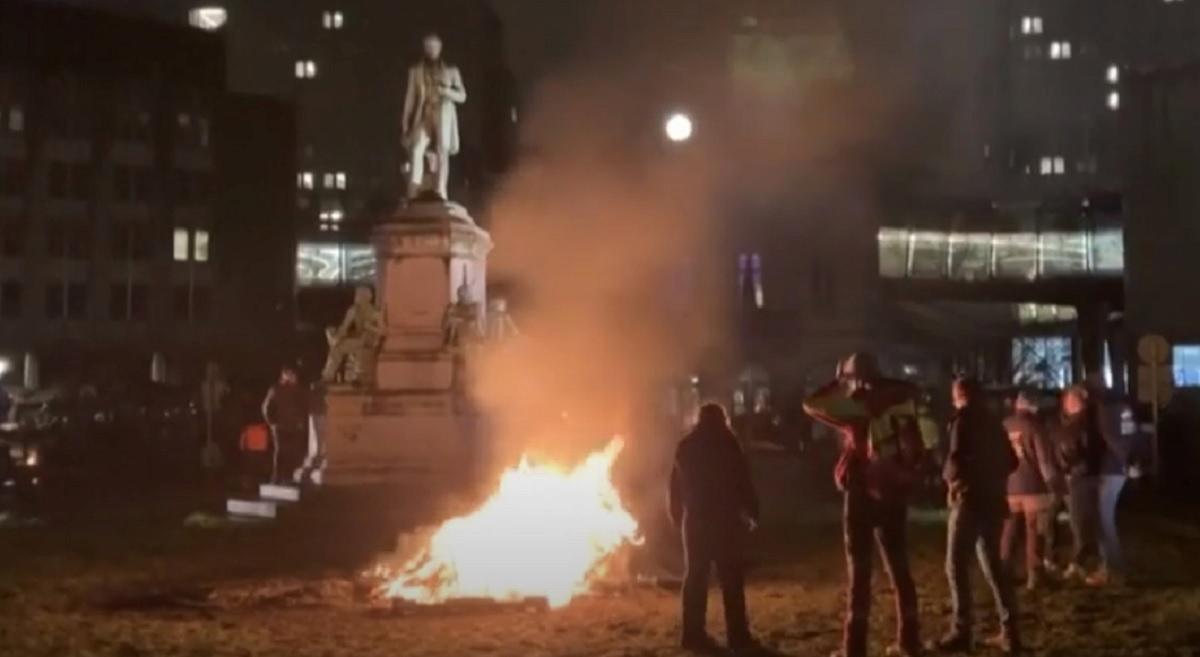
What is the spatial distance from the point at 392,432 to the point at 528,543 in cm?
704

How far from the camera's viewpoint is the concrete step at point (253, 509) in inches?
739

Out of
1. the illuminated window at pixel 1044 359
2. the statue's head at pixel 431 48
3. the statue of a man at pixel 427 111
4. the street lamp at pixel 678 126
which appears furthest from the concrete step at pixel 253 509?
the illuminated window at pixel 1044 359

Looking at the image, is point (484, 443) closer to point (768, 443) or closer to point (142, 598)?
point (142, 598)

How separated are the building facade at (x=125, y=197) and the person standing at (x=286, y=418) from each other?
43.2m

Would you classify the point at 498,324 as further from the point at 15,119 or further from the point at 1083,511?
the point at 15,119

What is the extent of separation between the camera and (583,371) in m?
35.2

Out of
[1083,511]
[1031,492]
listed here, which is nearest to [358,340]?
[1031,492]

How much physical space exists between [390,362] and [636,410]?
55.7 ft

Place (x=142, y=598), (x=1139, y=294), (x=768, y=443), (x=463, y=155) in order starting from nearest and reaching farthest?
(x=142, y=598) < (x=768, y=443) < (x=1139, y=294) < (x=463, y=155)

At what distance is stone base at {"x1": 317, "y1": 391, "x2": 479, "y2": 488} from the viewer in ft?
63.6

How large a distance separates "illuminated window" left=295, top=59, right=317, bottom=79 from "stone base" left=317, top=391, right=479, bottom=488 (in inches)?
3006

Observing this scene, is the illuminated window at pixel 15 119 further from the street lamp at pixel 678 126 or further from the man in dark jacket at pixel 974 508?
the man in dark jacket at pixel 974 508

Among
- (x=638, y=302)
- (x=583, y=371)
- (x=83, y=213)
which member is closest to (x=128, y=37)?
(x=83, y=213)

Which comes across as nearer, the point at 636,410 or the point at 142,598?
the point at 142,598
